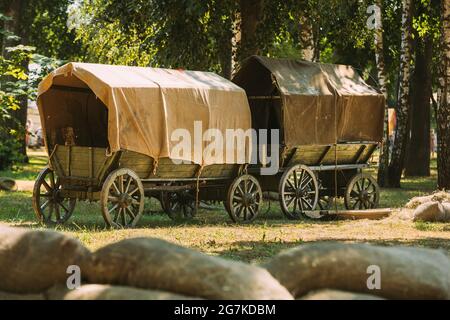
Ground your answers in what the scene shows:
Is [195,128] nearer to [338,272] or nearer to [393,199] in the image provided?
[393,199]

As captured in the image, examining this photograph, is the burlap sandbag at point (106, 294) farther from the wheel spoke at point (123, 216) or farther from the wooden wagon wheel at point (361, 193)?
the wooden wagon wheel at point (361, 193)

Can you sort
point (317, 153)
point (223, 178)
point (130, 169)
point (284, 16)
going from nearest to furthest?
point (130, 169), point (223, 178), point (317, 153), point (284, 16)

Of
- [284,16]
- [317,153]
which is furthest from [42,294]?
[284,16]

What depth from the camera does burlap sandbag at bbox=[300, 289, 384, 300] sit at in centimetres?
521

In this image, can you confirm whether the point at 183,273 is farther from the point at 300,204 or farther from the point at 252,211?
the point at 300,204

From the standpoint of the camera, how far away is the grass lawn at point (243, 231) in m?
12.3

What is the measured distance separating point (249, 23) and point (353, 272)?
654 inches

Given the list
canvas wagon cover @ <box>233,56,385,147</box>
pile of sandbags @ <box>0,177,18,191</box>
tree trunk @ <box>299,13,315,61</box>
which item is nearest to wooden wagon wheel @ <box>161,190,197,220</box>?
canvas wagon cover @ <box>233,56,385,147</box>

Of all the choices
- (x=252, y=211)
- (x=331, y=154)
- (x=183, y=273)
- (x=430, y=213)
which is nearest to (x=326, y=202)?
(x=331, y=154)

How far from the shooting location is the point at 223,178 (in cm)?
1612

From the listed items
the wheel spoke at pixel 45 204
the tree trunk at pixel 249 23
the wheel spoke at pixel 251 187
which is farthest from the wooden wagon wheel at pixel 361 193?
the wheel spoke at pixel 45 204

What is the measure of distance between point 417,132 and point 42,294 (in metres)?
26.9

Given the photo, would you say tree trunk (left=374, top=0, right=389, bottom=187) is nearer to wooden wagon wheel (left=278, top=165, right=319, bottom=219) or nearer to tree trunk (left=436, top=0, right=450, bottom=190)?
tree trunk (left=436, top=0, right=450, bottom=190)

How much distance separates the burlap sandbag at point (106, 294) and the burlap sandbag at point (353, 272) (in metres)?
0.63
